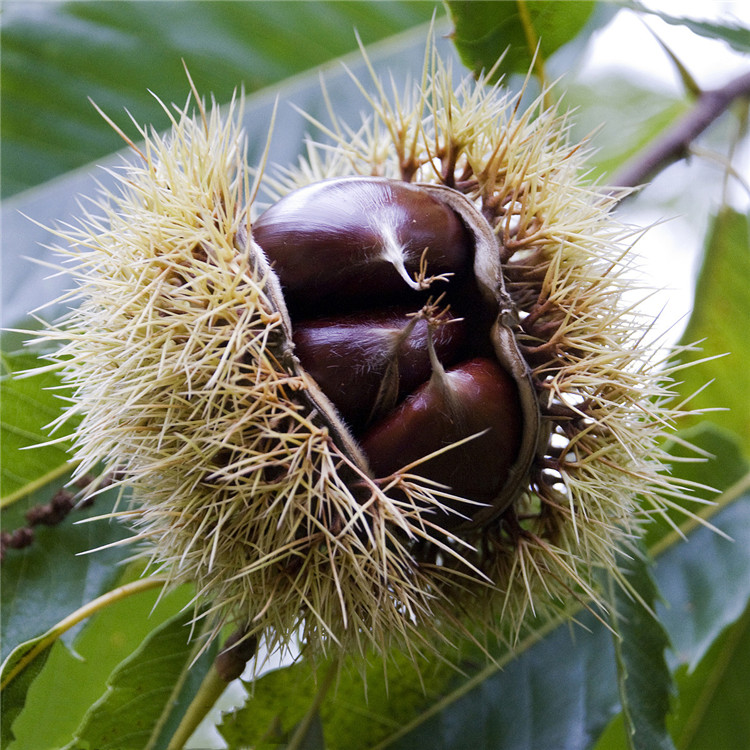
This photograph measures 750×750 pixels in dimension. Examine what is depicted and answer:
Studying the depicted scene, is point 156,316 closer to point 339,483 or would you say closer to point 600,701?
point 339,483

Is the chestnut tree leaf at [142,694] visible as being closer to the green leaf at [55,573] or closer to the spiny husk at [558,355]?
the green leaf at [55,573]

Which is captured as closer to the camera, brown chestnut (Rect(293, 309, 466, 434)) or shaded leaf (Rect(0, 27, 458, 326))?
brown chestnut (Rect(293, 309, 466, 434))

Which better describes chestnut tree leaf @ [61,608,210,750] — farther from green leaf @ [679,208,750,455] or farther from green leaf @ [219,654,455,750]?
green leaf @ [679,208,750,455]

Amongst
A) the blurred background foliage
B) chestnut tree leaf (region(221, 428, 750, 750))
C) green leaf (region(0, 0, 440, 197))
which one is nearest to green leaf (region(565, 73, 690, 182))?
the blurred background foliage

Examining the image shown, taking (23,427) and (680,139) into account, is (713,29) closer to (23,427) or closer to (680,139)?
(680,139)

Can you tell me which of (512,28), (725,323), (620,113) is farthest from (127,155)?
(620,113)

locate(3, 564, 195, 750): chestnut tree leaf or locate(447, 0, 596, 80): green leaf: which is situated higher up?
locate(447, 0, 596, 80): green leaf

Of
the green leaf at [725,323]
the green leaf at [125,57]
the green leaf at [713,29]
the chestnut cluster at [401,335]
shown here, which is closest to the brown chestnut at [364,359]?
the chestnut cluster at [401,335]

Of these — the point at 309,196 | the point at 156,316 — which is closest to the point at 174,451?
the point at 156,316
